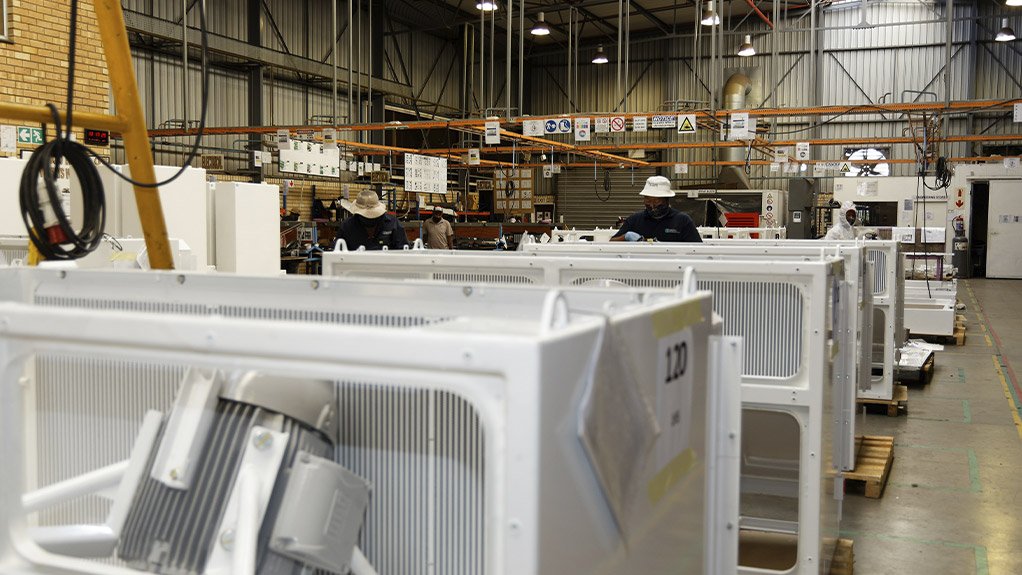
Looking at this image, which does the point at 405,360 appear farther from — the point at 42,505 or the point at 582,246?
the point at 582,246

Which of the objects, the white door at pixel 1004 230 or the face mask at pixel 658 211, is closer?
the face mask at pixel 658 211

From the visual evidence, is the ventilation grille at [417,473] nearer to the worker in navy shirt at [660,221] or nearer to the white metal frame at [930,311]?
the worker in navy shirt at [660,221]

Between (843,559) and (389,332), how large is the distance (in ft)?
12.3

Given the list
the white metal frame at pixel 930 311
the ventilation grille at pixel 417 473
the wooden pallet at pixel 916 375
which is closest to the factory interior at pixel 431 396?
the ventilation grille at pixel 417 473

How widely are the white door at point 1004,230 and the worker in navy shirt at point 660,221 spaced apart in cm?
1702

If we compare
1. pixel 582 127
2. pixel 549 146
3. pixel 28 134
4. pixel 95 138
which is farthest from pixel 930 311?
pixel 28 134

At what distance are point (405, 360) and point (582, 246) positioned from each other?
430cm

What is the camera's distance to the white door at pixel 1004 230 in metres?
21.7

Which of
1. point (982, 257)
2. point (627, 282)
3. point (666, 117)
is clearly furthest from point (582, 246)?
point (982, 257)

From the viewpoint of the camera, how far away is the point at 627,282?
12.2 feet

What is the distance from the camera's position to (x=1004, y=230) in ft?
72.4

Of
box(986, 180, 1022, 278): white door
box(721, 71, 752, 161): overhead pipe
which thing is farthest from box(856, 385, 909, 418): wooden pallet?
box(986, 180, 1022, 278): white door

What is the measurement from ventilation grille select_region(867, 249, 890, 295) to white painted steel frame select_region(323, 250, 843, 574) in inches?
157

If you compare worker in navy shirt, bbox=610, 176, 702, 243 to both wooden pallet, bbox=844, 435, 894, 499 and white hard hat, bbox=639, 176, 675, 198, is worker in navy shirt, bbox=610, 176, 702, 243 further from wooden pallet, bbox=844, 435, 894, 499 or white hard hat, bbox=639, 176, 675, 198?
wooden pallet, bbox=844, 435, 894, 499
